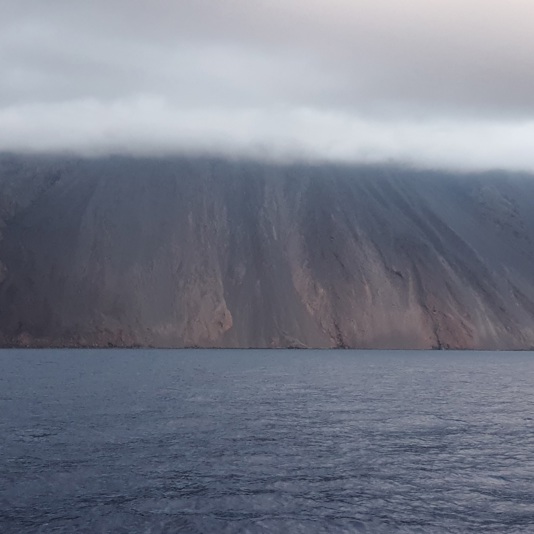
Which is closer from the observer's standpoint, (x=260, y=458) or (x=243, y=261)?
(x=260, y=458)

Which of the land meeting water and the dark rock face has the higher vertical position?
the dark rock face

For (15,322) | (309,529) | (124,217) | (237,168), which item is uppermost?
(237,168)

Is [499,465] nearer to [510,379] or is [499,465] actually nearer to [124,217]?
[510,379]

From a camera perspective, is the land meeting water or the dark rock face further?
the dark rock face

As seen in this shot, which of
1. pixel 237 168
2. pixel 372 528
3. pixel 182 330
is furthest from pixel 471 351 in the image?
pixel 372 528
